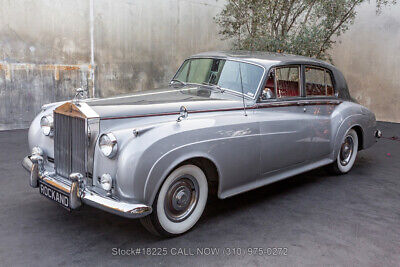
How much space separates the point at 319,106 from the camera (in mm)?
4480

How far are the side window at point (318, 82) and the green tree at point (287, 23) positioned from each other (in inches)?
109

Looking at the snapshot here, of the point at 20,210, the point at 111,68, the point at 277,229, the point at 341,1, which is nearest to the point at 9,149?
the point at 20,210

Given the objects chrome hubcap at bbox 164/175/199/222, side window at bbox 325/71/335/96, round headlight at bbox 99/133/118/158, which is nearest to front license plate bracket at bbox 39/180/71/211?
round headlight at bbox 99/133/118/158

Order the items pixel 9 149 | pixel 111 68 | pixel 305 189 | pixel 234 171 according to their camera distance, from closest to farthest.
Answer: pixel 234 171
pixel 305 189
pixel 9 149
pixel 111 68

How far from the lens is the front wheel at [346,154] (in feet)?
16.4

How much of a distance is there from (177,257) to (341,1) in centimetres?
669

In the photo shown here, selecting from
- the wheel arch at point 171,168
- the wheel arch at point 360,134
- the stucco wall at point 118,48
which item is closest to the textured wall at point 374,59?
the stucco wall at point 118,48

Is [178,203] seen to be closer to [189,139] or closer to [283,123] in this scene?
[189,139]

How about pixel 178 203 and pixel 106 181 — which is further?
pixel 178 203

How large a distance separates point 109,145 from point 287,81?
7.98ft

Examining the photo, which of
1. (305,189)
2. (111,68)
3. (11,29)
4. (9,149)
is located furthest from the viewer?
(111,68)

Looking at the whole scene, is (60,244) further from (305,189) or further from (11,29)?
(11,29)

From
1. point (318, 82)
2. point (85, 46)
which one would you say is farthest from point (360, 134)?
point (85, 46)

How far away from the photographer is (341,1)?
740 cm
